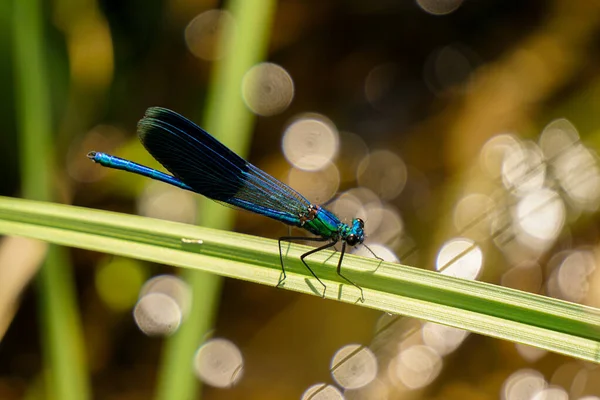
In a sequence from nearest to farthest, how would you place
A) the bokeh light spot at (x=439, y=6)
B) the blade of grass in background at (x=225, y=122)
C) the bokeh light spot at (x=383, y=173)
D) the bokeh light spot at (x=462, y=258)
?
the blade of grass in background at (x=225, y=122) → the bokeh light spot at (x=462, y=258) → the bokeh light spot at (x=383, y=173) → the bokeh light spot at (x=439, y=6)

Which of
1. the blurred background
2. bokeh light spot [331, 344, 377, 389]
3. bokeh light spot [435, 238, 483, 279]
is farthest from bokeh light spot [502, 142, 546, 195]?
bokeh light spot [331, 344, 377, 389]

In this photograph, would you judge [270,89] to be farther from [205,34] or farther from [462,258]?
[462,258]

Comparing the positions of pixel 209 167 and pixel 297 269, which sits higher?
pixel 209 167

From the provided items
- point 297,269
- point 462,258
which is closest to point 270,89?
point 462,258

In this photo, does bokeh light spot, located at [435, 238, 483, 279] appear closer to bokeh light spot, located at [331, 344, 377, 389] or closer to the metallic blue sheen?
bokeh light spot, located at [331, 344, 377, 389]

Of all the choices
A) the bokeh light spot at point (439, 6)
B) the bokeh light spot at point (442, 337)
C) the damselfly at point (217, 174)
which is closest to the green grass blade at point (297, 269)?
the damselfly at point (217, 174)

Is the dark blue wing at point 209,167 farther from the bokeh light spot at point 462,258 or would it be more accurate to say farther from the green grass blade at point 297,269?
the bokeh light spot at point 462,258

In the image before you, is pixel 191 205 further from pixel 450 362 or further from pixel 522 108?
pixel 522 108
